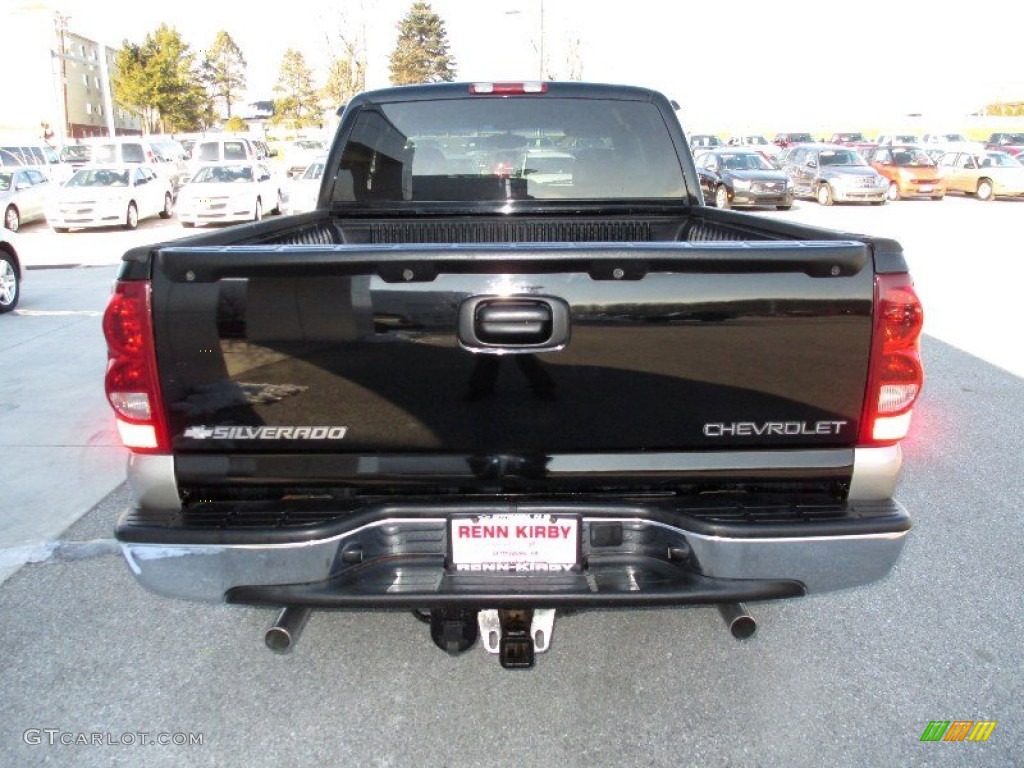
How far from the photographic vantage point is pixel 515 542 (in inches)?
91.7

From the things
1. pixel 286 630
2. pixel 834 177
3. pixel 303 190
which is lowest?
pixel 286 630

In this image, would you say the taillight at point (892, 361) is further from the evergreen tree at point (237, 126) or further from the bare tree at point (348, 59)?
the evergreen tree at point (237, 126)

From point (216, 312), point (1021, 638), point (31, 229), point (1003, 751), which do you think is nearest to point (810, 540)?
point (1003, 751)

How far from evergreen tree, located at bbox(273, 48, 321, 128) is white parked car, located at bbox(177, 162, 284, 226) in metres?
55.3

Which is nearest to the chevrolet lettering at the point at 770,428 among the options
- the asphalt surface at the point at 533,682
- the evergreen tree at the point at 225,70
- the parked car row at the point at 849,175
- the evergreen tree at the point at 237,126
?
the asphalt surface at the point at 533,682

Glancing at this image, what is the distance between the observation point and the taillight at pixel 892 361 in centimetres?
222

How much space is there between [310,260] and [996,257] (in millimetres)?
15584

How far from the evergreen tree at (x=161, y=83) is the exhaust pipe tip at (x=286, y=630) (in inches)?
2837

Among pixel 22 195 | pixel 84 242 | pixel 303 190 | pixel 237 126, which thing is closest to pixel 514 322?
pixel 84 242

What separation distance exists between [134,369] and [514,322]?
1118mm

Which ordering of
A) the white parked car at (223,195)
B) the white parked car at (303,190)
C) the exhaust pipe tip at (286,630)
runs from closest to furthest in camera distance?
1. the exhaust pipe tip at (286,630)
2. the white parked car at (223,195)
3. the white parked car at (303,190)

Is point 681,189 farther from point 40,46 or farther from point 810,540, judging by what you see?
point 40,46

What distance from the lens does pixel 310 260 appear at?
2.12m
